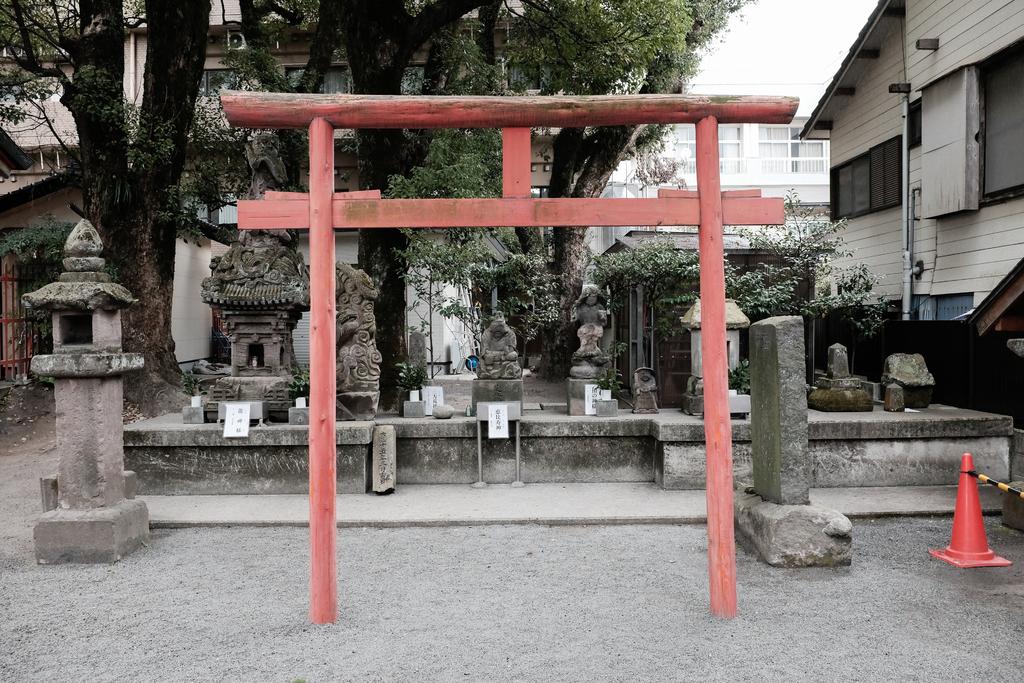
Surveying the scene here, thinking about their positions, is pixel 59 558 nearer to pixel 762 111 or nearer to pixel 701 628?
pixel 701 628

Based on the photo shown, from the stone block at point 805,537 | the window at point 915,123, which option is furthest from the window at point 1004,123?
the stone block at point 805,537

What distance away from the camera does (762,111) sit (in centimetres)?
507

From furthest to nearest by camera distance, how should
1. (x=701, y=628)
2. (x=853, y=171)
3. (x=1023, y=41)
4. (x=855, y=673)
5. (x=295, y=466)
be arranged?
1. (x=853, y=171)
2. (x=1023, y=41)
3. (x=295, y=466)
4. (x=701, y=628)
5. (x=855, y=673)

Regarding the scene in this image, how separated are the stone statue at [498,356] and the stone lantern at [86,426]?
428 cm

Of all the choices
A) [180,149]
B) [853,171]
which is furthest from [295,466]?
[853,171]

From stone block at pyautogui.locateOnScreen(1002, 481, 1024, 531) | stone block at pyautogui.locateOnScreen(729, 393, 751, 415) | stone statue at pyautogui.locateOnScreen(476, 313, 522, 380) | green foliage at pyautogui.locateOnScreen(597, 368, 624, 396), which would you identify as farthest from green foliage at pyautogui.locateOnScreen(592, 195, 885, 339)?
stone block at pyautogui.locateOnScreen(1002, 481, 1024, 531)

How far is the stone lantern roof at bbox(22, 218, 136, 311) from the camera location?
6.50 metres

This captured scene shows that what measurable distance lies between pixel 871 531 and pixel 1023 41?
684 cm

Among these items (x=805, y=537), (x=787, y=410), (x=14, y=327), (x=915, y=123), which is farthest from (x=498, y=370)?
(x=14, y=327)

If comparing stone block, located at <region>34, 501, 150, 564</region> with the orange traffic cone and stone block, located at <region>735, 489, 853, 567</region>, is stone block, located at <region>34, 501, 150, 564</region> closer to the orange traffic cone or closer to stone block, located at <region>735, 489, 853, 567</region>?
stone block, located at <region>735, 489, 853, 567</region>

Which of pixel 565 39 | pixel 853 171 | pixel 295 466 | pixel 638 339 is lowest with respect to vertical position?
pixel 295 466

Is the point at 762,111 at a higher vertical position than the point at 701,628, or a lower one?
higher

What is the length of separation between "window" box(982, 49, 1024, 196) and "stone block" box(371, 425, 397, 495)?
866 centimetres

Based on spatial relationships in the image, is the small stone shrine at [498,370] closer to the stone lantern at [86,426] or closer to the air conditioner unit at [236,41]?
the stone lantern at [86,426]
